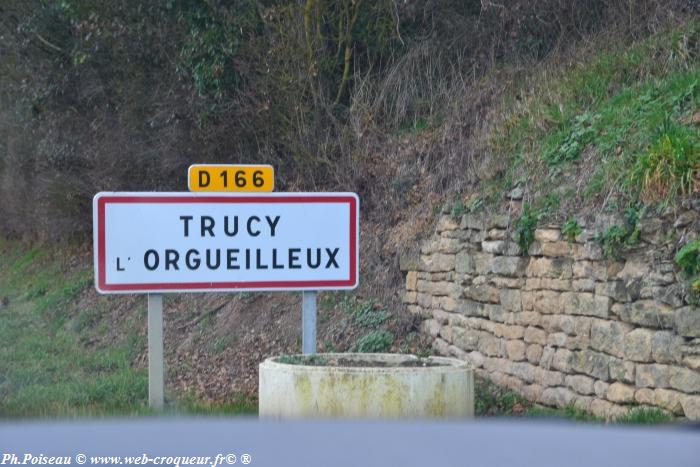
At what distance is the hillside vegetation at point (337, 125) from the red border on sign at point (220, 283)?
121 centimetres

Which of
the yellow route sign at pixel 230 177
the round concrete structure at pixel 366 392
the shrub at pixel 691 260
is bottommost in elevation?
the round concrete structure at pixel 366 392

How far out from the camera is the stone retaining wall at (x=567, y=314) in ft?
22.3

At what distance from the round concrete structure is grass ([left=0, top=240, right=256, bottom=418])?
116 centimetres

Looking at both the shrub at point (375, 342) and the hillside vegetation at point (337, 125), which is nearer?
the hillside vegetation at point (337, 125)

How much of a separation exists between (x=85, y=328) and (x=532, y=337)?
10.3 metres

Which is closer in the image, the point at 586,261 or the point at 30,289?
the point at 586,261

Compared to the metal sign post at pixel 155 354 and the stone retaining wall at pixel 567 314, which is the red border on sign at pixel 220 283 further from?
the stone retaining wall at pixel 567 314

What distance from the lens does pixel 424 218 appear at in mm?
11281

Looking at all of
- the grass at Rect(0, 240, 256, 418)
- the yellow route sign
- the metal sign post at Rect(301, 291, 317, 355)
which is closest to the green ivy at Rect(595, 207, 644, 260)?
the metal sign post at Rect(301, 291, 317, 355)

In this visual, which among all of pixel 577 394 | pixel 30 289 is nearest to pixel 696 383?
pixel 577 394

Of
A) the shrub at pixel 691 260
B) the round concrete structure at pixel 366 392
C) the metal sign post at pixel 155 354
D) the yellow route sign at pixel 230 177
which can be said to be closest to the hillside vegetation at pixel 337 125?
the shrub at pixel 691 260

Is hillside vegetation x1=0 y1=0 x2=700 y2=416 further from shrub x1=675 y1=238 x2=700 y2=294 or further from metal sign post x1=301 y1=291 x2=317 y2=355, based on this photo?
metal sign post x1=301 y1=291 x2=317 y2=355

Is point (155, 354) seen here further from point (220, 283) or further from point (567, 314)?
point (567, 314)

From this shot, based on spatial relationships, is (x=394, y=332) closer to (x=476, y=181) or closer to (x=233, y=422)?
(x=476, y=181)
